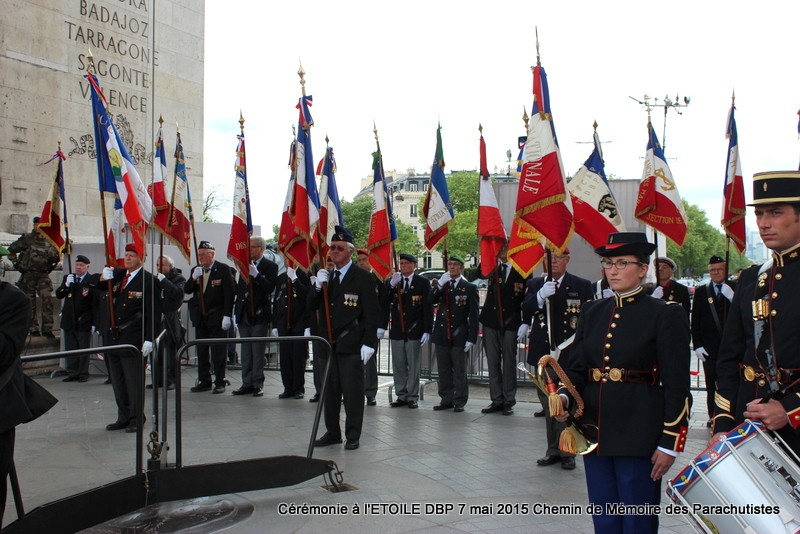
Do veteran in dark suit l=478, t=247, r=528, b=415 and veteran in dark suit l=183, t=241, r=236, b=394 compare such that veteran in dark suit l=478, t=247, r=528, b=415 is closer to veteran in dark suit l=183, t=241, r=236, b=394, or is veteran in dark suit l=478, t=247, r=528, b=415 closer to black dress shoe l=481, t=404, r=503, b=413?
black dress shoe l=481, t=404, r=503, b=413

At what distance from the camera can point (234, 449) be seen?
6.07 meters

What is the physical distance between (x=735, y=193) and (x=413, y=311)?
4.42 m

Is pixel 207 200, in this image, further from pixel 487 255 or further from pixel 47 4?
pixel 487 255

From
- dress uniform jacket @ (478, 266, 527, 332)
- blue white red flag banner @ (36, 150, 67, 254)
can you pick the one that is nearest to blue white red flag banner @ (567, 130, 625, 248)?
dress uniform jacket @ (478, 266, 527, 332)

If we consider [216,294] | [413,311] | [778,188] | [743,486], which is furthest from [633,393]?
[216,294]

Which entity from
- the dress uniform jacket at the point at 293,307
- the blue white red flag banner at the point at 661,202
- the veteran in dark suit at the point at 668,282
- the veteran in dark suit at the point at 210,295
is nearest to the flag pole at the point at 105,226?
the veteran in dark suit at the point at 210,295

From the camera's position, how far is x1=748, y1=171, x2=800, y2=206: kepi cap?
3271 millimetres

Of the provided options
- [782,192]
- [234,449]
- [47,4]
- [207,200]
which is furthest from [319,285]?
[207,200]

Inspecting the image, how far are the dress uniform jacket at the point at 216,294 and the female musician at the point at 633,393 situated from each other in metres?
8.14

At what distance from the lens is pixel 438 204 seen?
403 inches

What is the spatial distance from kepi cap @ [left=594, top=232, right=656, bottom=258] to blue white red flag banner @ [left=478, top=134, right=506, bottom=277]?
5.41 metres

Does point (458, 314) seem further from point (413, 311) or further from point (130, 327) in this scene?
point (130, 327)

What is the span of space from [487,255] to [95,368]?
535cm

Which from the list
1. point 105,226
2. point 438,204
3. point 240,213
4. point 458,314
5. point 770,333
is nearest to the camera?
point 770,333
